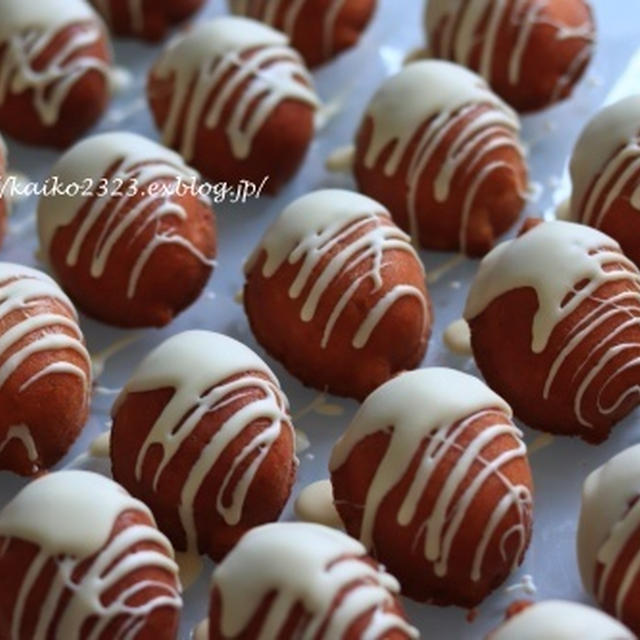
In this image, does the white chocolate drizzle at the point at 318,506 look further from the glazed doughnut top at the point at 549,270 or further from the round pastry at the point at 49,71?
the round pastry at the point at 49,71

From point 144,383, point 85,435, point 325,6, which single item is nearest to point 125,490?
point 144,383

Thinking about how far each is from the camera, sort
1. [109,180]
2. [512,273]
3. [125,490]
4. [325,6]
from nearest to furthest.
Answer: [125,490] → [512,273] → [109,180] → [325,6]

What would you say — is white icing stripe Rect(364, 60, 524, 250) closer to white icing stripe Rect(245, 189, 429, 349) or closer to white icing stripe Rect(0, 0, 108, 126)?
white icing stripe Rect(245, 189, 429, 349)

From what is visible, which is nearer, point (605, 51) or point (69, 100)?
point (69, 100)

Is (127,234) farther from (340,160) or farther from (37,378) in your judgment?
(340,160)

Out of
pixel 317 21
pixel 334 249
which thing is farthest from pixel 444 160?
pixel 317 21

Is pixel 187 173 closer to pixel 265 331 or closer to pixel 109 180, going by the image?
pixel 109 180

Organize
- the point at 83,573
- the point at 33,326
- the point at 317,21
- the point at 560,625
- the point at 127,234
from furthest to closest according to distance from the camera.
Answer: the point at 317,21
the point at 127,234
the point at 33,326
the point at 83,573
the point at 560,625
